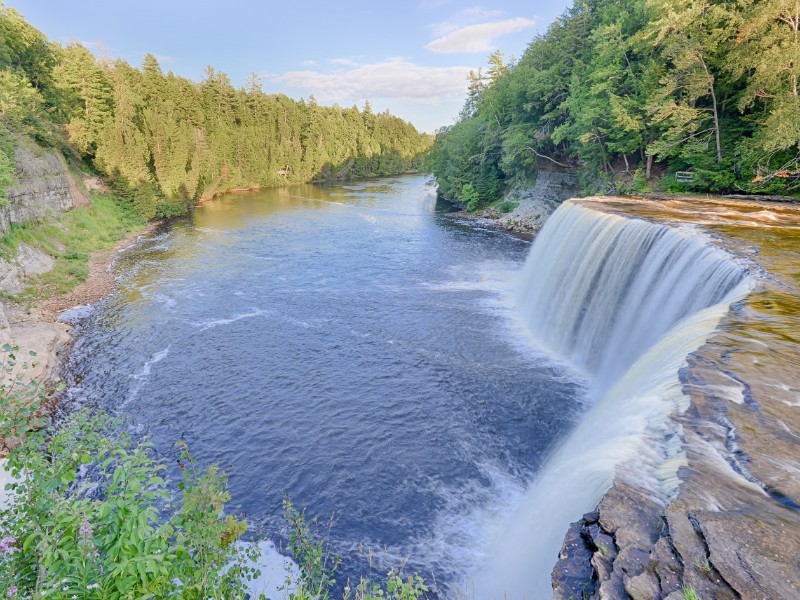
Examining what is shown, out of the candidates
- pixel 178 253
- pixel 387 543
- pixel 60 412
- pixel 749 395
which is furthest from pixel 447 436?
pixel 178 253

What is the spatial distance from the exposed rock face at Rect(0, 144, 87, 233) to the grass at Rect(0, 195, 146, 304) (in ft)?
1.70

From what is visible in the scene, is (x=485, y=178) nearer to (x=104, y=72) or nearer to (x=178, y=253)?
(x=178, y=253)

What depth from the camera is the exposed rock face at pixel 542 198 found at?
3341 cm

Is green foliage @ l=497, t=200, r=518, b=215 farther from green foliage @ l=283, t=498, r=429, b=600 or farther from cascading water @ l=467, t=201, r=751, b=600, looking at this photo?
green foliage @ l=283, t=498, r=429, b=600

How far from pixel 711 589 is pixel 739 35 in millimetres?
22793

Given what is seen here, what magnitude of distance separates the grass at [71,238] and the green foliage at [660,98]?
2882 centimetres

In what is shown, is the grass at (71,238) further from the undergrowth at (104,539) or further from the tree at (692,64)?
the tree at (692,64)

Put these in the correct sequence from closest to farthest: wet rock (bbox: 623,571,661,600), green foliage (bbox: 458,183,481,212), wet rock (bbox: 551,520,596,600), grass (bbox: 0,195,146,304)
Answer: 1. wet rock (bbox: 623,571,661,600)
2. wet rock (bbox: 551,520,596,600)
3. grass (bbox: 0,195,146,304)
4. green foliage (bbox: 458,183,481,212)

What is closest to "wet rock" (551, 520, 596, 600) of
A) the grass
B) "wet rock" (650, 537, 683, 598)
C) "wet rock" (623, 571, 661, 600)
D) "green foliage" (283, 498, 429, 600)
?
"wet rock" (623, 571, 661, 600)

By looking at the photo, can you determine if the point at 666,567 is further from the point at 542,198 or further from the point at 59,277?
the point at 542,198

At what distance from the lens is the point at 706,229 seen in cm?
1379

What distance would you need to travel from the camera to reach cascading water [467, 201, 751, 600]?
578 cm

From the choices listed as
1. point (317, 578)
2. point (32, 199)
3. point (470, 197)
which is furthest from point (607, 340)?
point (470, 197)

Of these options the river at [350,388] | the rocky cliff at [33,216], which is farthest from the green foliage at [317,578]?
the rocky cliff at [33,216]
